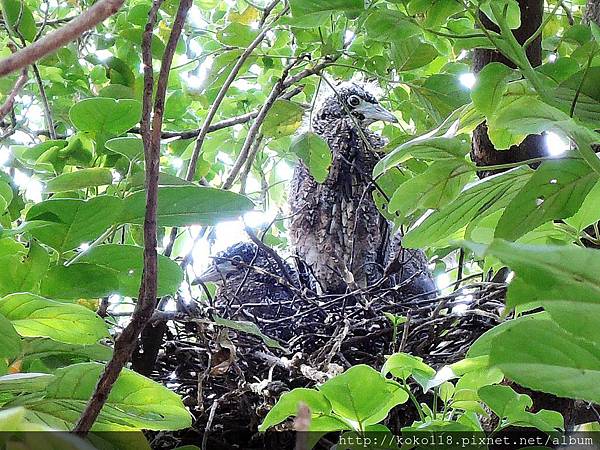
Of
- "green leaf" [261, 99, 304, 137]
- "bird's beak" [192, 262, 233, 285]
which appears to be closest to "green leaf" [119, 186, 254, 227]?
"green leaf" [261, 99, 304, 137]

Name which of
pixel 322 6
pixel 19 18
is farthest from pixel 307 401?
pixel 19 18

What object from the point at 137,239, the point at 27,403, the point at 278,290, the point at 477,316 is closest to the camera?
the point at 27,403

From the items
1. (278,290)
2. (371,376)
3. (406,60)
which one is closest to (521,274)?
(371,376)

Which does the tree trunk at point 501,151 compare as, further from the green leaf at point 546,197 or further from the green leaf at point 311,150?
the green leaf at point 546,197

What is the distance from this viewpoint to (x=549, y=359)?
17cm

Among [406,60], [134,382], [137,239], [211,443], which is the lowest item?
[211,443]

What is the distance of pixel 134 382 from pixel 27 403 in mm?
43

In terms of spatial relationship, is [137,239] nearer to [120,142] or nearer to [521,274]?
[120,142]

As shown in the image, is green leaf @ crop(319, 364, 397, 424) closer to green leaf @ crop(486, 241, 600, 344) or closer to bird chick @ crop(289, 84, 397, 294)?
green leaf @ crop(486, 241, 600, 344)

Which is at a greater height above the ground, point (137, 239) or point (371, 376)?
point (137, 239)

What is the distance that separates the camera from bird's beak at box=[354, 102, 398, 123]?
1.21 meters

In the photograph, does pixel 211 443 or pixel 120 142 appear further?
pixel 211 443

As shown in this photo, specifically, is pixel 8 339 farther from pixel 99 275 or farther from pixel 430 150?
pixel 430 150

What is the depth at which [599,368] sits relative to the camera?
0.17 meters
